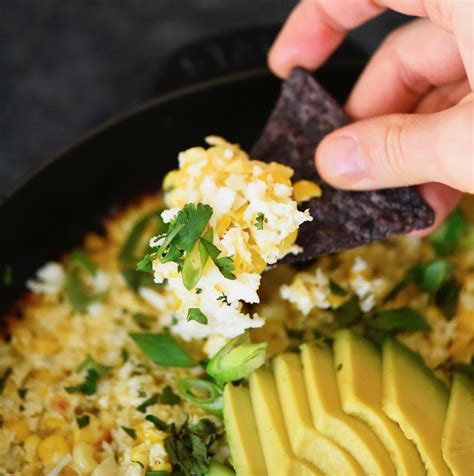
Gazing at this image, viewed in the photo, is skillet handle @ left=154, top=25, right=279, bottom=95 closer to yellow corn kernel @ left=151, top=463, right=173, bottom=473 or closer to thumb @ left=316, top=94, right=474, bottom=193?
thumb @ left=316, top=94, right=474, bottom=193

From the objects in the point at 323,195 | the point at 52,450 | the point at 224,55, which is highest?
the point at 224,55

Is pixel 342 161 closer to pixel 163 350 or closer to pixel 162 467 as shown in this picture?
pixel 163 350

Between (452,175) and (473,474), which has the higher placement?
(452,175)

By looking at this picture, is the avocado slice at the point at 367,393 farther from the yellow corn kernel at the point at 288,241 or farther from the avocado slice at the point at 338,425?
the yellow corn kernel at the point at 288,241

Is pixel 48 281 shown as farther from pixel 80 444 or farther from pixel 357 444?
pixel 357 444

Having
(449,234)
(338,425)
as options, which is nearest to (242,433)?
(338,425)

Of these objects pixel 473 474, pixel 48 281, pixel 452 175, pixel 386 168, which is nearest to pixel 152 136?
pixel 48 281
